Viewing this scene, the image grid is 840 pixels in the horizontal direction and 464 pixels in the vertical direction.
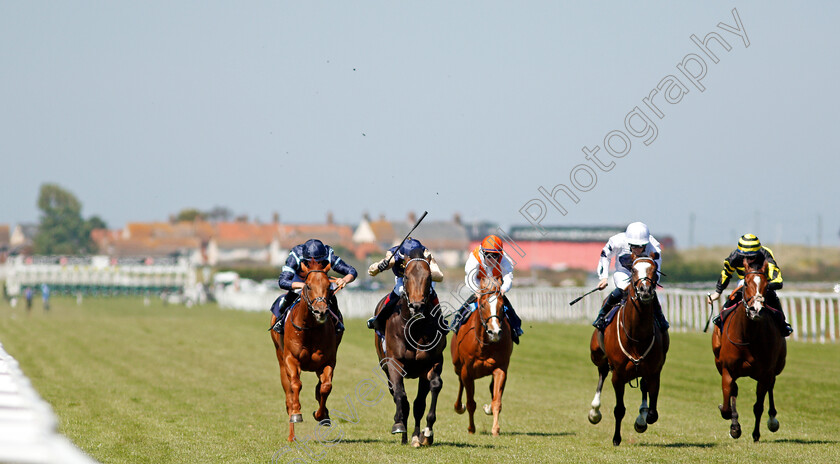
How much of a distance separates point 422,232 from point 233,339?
A: 81427mm

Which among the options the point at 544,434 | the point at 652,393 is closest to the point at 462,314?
the point at 544,434

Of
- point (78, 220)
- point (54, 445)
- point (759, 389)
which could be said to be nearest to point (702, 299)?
point (759, 389)

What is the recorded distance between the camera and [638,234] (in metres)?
11.2

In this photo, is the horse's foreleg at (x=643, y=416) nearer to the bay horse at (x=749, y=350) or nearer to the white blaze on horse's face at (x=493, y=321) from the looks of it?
the bay horse at (x=749, y=350)

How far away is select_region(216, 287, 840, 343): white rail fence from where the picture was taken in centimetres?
2450

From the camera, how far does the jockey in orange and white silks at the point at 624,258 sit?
11.2 meters

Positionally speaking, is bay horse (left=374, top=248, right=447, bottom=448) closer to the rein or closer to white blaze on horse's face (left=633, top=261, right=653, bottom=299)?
the rein

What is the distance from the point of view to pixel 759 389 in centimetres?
1109

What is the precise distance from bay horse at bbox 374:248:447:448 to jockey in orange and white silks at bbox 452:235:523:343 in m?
0.91

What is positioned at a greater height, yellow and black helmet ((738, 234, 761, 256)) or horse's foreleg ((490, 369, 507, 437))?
yellow and black helmet ((738, 234, 761, 256))

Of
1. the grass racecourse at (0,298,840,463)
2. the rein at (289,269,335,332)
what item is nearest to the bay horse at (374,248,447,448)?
the grass racecourse at (0,298,840,463)

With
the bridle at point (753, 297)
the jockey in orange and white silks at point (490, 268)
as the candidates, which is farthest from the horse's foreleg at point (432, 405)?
the bridle at point (753, 297)

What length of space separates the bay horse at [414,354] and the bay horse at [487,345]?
2.05ft

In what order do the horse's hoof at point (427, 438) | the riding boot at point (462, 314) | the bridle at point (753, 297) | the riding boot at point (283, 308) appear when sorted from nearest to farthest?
Result: the bridle at point (753, 297), the horse's hoof at point (427, 438), the riding boot at point (283, 308), the riding boot at point (462, 314)
